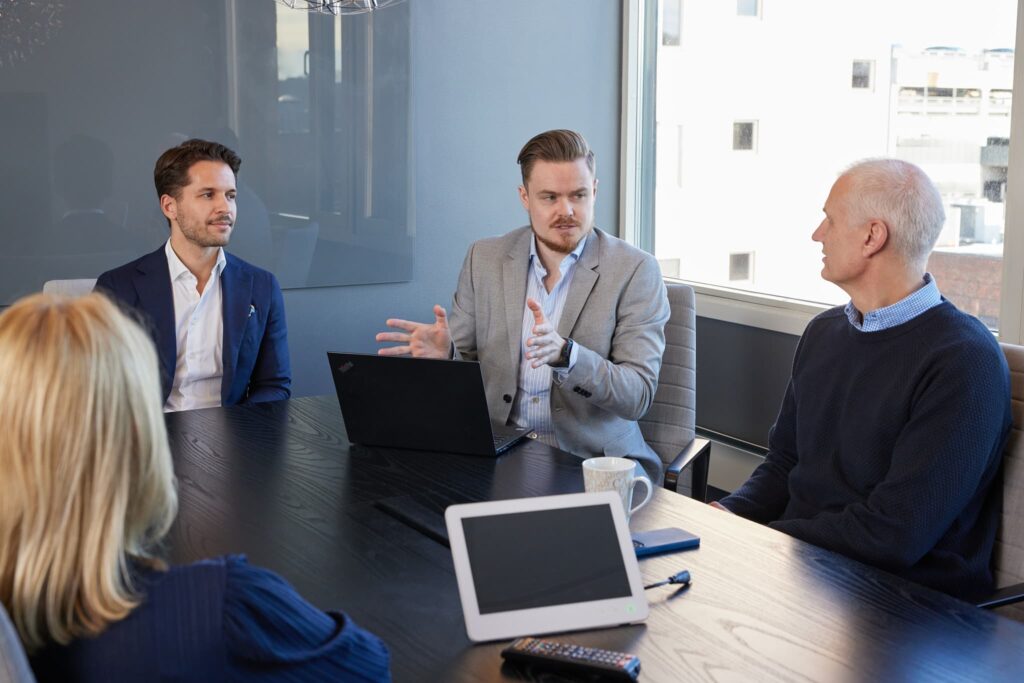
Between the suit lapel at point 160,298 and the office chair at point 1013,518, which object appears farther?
the suit lapel at point 160,298

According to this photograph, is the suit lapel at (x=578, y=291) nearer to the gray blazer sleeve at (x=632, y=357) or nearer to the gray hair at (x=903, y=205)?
the gray blazer sleeve at (x=632, y=357)

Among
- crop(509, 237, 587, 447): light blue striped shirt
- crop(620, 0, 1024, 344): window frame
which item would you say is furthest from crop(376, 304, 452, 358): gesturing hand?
crop(620, 0, 1024, 344): window frame

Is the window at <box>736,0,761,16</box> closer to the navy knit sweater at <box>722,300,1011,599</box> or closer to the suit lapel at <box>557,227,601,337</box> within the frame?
the suit lapel at <box>557,227,601,337</box>

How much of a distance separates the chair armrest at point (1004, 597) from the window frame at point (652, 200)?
134 cm

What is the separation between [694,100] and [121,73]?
7.29 ft

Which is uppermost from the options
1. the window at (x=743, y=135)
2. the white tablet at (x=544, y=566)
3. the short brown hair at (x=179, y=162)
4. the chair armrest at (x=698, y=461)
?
the window at (x=743, y=135)

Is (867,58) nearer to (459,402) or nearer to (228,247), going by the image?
(459,402)

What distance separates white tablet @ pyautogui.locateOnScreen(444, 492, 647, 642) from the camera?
1479mm

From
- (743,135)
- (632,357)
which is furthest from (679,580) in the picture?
(743,135)

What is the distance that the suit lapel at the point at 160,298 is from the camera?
320 cm

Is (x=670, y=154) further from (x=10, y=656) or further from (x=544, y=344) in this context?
(x=10, y=656)

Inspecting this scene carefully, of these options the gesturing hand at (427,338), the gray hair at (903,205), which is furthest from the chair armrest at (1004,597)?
the gesturing hand at (427,338)

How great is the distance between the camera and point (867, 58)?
11.6 feet

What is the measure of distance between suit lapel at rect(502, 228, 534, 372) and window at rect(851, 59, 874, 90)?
1.32 m
